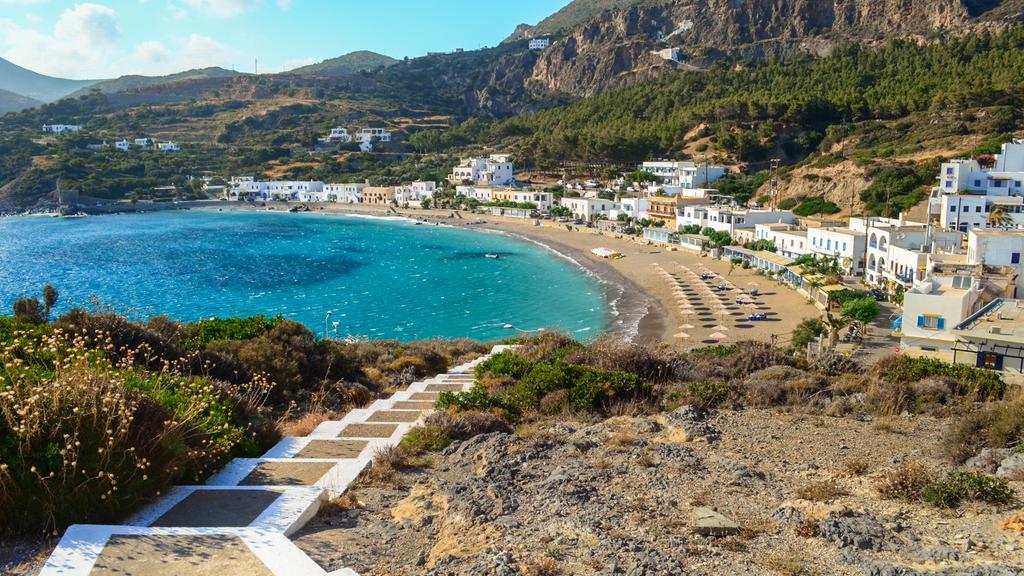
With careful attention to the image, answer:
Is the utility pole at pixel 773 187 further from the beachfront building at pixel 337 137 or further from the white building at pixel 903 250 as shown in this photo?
the beachfront building at pixel 337 137

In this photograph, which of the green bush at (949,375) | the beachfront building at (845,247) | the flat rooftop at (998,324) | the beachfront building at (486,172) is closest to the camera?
the green bush at (949,375)

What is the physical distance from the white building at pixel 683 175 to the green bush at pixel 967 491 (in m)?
64.0

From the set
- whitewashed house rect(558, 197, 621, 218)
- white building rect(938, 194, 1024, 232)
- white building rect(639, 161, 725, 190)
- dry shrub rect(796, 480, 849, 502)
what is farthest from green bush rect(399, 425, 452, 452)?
whitewashed house rect(558, 197, 621, 218)

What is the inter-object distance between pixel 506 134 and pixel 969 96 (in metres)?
68.4

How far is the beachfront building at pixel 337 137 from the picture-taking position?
129025 millimetres

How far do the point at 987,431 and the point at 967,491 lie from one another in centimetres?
183

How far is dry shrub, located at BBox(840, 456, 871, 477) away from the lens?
6304 mm

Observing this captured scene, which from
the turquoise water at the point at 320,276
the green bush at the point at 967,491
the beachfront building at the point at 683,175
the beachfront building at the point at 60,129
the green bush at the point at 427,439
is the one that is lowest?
the turquoise water at the point at 320,276

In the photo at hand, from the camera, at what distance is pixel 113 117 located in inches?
5846

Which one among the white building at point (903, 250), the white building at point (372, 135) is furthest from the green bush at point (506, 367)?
the white building at point (372, 135)

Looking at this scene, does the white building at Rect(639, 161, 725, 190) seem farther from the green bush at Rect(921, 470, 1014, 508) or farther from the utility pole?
the green bush at Rect(921, 470, 1014, 508)

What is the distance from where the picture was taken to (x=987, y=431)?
680 centimetres

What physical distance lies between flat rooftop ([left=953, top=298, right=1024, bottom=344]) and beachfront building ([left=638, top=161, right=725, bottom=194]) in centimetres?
4915

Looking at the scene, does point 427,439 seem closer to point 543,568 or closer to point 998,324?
point 543,568
